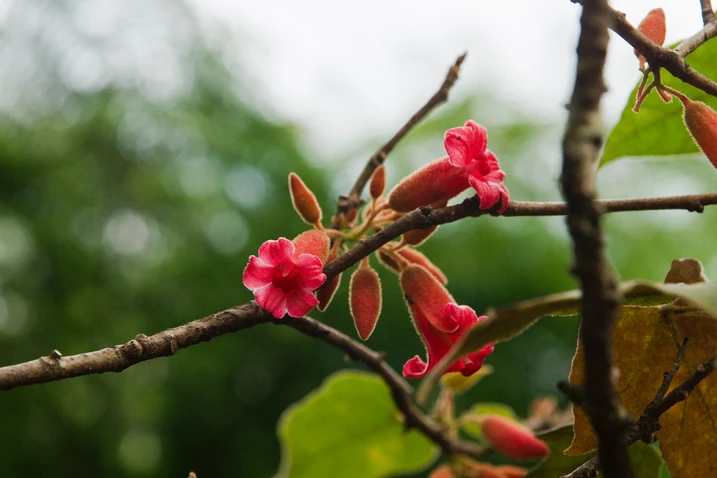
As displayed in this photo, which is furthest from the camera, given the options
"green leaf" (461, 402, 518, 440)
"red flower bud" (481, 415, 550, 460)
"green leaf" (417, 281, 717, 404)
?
"green leaf" (461, 402, 518, 440)

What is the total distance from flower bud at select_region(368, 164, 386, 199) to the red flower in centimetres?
12

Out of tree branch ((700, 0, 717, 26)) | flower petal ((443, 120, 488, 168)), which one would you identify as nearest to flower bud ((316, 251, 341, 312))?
flower petal ((443, 120, 488, 168))

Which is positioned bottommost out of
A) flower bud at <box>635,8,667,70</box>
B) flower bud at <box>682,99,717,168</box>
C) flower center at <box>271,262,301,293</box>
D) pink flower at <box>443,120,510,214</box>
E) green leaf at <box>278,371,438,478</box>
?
green leaf at <box>278,371,438,478</box>

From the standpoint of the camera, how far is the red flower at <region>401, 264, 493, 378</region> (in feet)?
2.83

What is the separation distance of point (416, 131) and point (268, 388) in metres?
4.35

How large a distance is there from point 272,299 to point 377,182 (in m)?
0.28

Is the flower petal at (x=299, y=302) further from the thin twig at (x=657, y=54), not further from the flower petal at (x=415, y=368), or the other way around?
the thin twig at (x=657, y=54)

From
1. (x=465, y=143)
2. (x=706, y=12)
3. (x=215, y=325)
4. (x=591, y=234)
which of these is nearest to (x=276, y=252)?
(x=215, y=325)

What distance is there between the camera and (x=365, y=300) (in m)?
0.92

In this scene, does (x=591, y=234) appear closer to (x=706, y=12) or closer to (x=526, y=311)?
(x=526, y=311)

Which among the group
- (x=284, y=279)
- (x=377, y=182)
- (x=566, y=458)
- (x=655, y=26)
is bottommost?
(x=566, y=458)

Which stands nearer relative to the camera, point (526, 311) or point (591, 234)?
point (591, 234)

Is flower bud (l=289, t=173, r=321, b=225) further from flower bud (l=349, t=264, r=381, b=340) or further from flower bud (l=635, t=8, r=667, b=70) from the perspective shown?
flower bud (l=635, t=8, r=667, b=70)

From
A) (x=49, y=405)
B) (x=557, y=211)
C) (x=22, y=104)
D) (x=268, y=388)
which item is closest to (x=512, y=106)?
(x=268, y=388)
